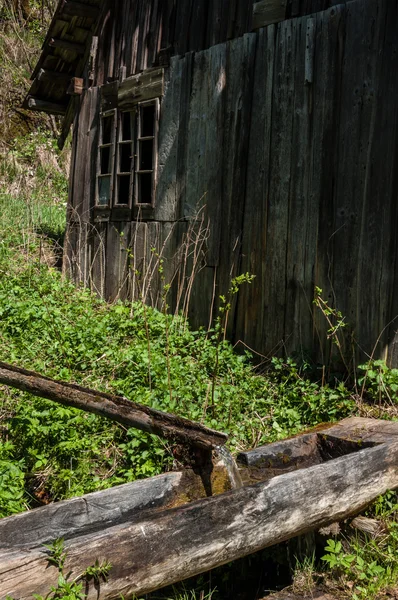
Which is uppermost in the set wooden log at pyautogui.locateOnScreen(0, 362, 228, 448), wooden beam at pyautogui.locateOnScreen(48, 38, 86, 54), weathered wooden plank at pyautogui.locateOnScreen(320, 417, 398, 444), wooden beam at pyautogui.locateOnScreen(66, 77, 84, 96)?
wooden beam at pyautogui.locateOnScreen(48, 38, 86, 54)

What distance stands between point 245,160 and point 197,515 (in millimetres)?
4673

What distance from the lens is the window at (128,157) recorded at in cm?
901

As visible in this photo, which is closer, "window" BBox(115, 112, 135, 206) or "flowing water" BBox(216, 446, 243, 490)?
"flowing water" BBox(216, 446, 243, 490)

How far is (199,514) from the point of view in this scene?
3.41 m

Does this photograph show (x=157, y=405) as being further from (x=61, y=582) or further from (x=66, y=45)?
(x=66, y=45)

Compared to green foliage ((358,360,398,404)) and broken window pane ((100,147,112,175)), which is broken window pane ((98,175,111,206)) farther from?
green foliage ((358,360,398,404))

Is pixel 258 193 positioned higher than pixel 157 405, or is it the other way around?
pixel 258 193

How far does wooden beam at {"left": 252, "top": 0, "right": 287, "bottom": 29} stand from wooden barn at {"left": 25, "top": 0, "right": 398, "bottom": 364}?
0.05 feet

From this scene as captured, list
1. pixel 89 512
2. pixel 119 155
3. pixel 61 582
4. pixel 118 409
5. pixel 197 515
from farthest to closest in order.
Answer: pixel 119 155 < pixel 118 409 < pixel 89 512 < pixel 197 515 < pixel 61 582

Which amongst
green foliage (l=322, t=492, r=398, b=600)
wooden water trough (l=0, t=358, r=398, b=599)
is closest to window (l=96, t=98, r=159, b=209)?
wooden water trough (l=0, t=358, r=398, b=599)

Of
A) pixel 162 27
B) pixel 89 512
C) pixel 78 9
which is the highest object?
pixel 78 9

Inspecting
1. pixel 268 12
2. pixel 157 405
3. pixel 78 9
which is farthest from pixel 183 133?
pixel 157 405

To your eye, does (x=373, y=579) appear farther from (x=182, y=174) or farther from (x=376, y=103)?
(x=182, y=174)

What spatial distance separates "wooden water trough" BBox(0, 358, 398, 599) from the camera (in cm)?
305
